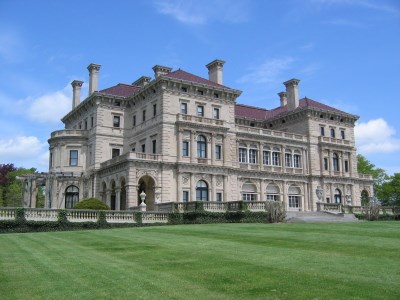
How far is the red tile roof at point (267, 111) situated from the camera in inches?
2482

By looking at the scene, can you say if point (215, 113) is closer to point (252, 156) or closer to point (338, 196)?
point (252, 156)

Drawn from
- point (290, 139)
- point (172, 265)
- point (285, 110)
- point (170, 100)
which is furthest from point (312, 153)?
point (172, 265)

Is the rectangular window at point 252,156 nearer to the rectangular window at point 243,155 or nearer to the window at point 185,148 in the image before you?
the rectangular window at point 243,155

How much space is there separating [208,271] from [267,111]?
196 ft

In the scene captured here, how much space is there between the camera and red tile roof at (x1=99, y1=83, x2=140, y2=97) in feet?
181

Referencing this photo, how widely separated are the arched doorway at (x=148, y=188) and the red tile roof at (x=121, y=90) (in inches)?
478

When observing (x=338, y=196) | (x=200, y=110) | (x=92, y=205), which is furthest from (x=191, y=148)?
(x=338, y=196)

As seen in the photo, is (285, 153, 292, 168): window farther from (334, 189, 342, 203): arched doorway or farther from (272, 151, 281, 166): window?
(334, 189, 342, 203): arched doorway

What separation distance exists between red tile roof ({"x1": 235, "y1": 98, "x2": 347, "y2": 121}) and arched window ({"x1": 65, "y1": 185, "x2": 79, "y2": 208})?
23442 mm

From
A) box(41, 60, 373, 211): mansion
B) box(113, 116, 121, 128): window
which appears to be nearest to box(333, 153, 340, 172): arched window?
box(41, 60, 373, 211): mansion

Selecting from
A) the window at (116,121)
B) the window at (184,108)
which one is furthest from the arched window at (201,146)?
the window at (116,121)

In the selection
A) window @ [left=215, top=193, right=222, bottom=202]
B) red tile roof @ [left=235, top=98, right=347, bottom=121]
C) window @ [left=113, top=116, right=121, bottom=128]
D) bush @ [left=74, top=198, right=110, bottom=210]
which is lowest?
bush @ [left=74, top=198, right=110, bottom=210]

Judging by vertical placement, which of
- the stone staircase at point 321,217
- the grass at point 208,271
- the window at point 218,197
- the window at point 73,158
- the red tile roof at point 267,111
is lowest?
the grass at point 208,271

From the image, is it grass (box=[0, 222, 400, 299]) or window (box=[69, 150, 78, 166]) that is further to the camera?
window (box=[69, 150, 78, 166])
